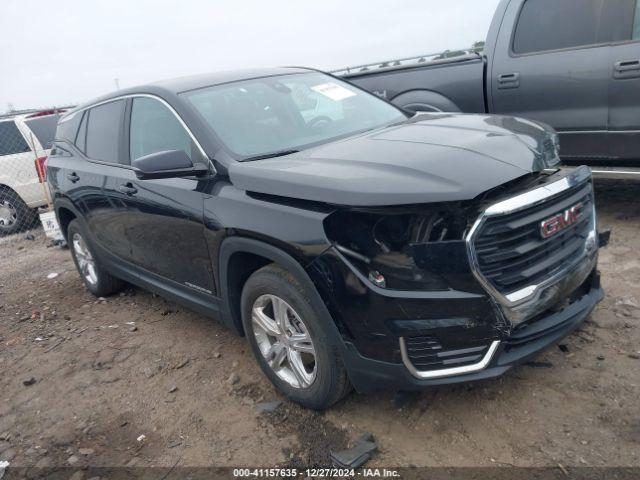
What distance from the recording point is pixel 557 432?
2619mm

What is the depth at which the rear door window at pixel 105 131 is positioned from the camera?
4.29 metres

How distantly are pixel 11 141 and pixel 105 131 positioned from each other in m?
5.36

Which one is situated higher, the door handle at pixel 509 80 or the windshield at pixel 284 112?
the windshield at pixel 284 112

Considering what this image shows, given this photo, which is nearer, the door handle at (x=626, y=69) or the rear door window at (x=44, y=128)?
the door handle at (x=626, y=69)

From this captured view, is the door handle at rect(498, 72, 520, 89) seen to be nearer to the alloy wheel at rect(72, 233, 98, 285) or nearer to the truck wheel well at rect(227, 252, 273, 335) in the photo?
the truck wheel well at rect(227, 252, 273, 335)

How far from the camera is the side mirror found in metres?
3.12

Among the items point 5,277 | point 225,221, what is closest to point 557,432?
point 225,221

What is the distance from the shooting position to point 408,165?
2.58 metres

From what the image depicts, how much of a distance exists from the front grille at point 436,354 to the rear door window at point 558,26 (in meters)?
3.55

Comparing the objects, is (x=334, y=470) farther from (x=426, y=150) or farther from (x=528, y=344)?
(x=426, y=150)

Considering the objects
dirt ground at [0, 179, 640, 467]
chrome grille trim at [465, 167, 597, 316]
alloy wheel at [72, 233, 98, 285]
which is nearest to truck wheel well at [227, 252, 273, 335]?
dirt ground at [0, 179, 640, 467]

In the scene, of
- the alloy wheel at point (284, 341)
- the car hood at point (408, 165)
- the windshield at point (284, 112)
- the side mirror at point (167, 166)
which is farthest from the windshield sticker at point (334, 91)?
the alloy wheel at point (284, 341)

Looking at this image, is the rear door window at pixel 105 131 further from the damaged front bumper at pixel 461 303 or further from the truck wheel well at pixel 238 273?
the damaged front bumper at pixel 461 303

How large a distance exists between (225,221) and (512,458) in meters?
1.82
